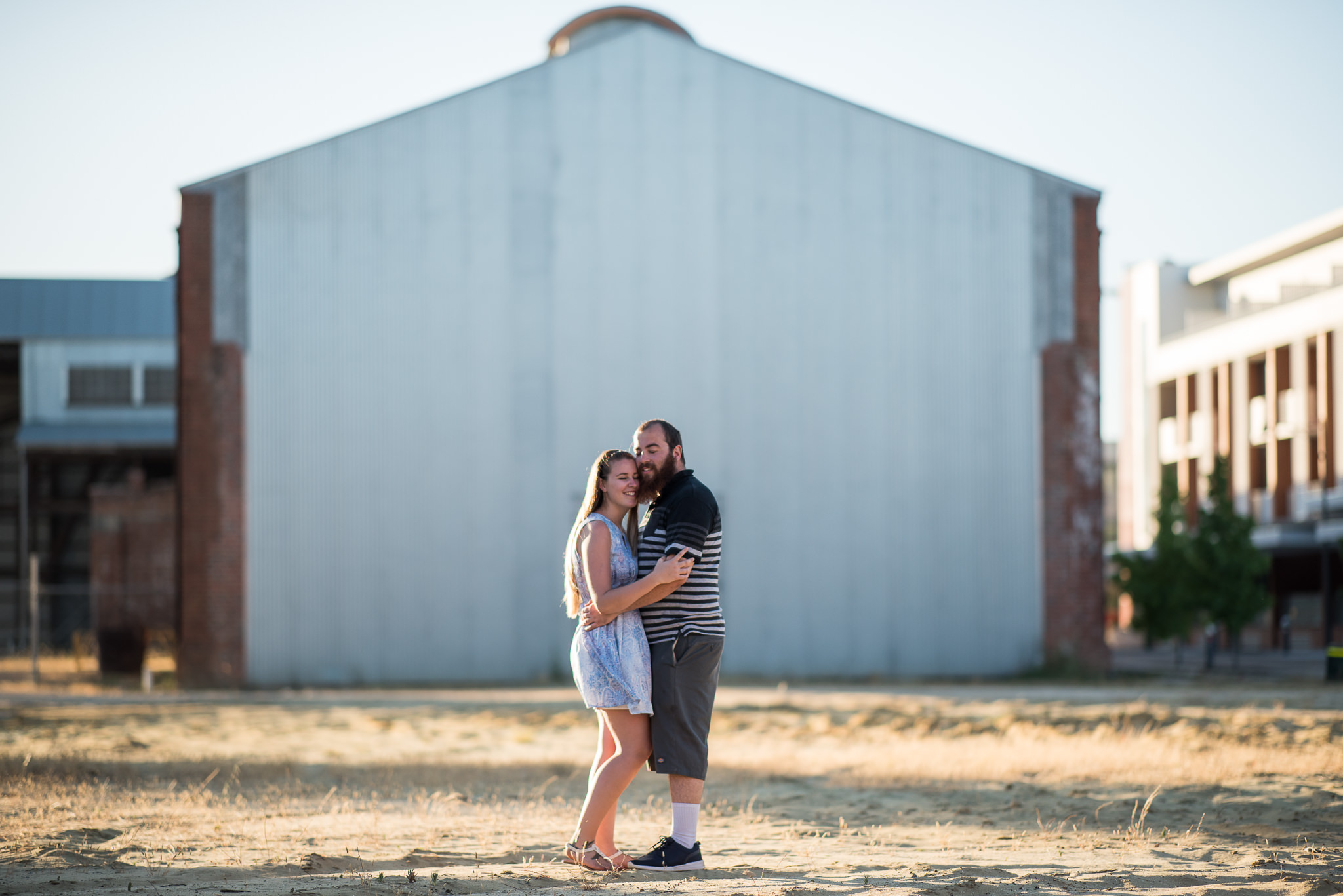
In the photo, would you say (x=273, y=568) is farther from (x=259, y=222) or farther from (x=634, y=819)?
(x=634, y=819)

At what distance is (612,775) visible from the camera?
228 inches

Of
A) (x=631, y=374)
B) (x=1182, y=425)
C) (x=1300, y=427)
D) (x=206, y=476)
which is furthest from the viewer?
(x=1182, y=425)

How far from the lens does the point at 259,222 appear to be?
70.2 feet

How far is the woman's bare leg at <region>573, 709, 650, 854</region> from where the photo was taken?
5.77 meters

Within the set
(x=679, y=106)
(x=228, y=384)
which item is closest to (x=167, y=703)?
(x=228, y=384)

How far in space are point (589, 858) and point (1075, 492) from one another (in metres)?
18.1

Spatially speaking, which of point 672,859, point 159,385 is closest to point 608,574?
point 672,859

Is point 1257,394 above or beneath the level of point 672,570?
above

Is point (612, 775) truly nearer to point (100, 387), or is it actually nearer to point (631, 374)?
point (631, 374)

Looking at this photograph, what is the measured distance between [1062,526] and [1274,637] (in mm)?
25200

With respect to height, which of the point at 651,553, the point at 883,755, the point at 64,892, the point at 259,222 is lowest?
the point at 883,755

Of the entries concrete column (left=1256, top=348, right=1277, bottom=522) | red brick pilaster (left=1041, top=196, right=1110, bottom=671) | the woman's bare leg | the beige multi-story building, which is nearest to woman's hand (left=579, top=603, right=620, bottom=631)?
the woman's bare leg

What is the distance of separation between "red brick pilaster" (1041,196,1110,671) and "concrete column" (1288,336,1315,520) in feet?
74.6

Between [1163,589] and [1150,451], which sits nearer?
[1163,589]
